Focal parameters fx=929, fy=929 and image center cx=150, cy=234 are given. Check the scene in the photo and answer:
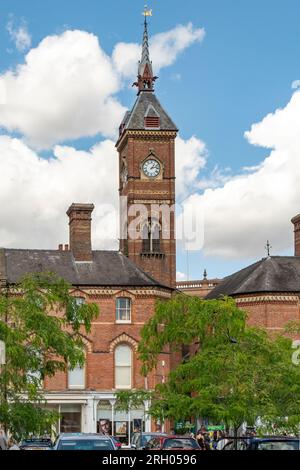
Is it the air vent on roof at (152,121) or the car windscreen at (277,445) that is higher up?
the air vent on roof at (152,121)

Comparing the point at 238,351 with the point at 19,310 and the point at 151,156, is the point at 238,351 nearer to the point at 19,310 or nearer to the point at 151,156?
the point at 19,310

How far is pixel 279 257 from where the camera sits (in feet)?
218

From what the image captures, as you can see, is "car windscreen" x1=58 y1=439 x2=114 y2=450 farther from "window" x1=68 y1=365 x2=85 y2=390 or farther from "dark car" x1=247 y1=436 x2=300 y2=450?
"window" x1=68 y1=365 x2=85 y2=390

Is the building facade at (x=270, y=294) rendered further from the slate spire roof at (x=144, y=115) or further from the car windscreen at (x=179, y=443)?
the car windscreen at (x=179, y=443)

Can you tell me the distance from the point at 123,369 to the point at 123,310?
151 inches

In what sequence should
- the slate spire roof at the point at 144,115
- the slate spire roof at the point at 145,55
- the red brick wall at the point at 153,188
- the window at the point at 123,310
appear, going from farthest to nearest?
the slate spire roof at the point at 145,55, the slate spire roof at the point at 144,115, the red brick wall at the point at 153,188, the window at the point at 123,310

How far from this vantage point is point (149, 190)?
79812 millimetres

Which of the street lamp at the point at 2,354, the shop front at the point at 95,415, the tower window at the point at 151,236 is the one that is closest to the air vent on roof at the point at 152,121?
the tower window at the point at 151,236

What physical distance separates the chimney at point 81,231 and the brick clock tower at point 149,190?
13193 millimetres

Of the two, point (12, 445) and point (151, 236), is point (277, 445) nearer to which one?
point (12, 445)

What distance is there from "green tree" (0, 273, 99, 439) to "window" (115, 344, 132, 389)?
82.0 ft

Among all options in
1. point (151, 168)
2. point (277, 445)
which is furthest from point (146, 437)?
point (151, 168)

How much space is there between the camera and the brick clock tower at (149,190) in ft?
254

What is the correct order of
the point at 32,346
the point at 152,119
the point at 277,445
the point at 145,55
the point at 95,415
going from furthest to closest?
the point at 145,55, the point at 152,119, the point at 95,415, the point at 32,346, the point at 277,445
